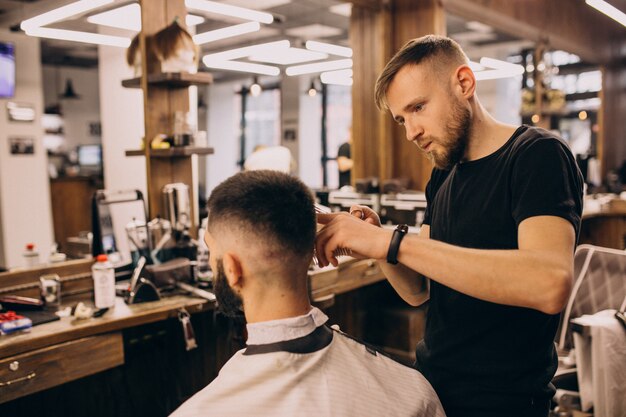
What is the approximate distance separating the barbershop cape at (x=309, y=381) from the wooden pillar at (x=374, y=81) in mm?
3576

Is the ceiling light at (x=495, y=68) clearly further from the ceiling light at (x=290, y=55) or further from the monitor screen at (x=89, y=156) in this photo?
the monitor screen at (x=89, y=156)

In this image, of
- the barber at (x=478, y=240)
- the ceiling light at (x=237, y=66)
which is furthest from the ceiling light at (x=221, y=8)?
the barber at (x=478, y=240)

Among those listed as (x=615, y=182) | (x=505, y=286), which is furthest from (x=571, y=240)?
(x=615, y=182)

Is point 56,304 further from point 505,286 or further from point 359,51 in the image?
point 359,51

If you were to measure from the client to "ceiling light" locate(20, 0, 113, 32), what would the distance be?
2.93m

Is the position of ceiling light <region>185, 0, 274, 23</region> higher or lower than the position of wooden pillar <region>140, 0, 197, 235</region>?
higher

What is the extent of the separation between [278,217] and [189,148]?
197 cm

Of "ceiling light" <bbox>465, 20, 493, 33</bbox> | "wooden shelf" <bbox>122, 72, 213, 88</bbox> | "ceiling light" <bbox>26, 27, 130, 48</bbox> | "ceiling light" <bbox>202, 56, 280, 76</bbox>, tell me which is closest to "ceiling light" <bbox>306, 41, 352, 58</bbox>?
"ceiling light" <bbox>202, 56, 280, 76</bbox>

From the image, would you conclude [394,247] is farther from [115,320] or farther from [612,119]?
[612,119]

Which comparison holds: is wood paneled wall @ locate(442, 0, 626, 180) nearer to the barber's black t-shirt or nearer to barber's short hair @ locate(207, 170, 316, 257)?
the barber's black t-shirt

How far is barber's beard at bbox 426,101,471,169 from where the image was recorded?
1.46 m

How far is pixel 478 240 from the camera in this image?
1.41 metres

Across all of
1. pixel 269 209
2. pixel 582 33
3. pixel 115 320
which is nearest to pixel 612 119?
pixel 582 33

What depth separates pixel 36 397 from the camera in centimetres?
266
